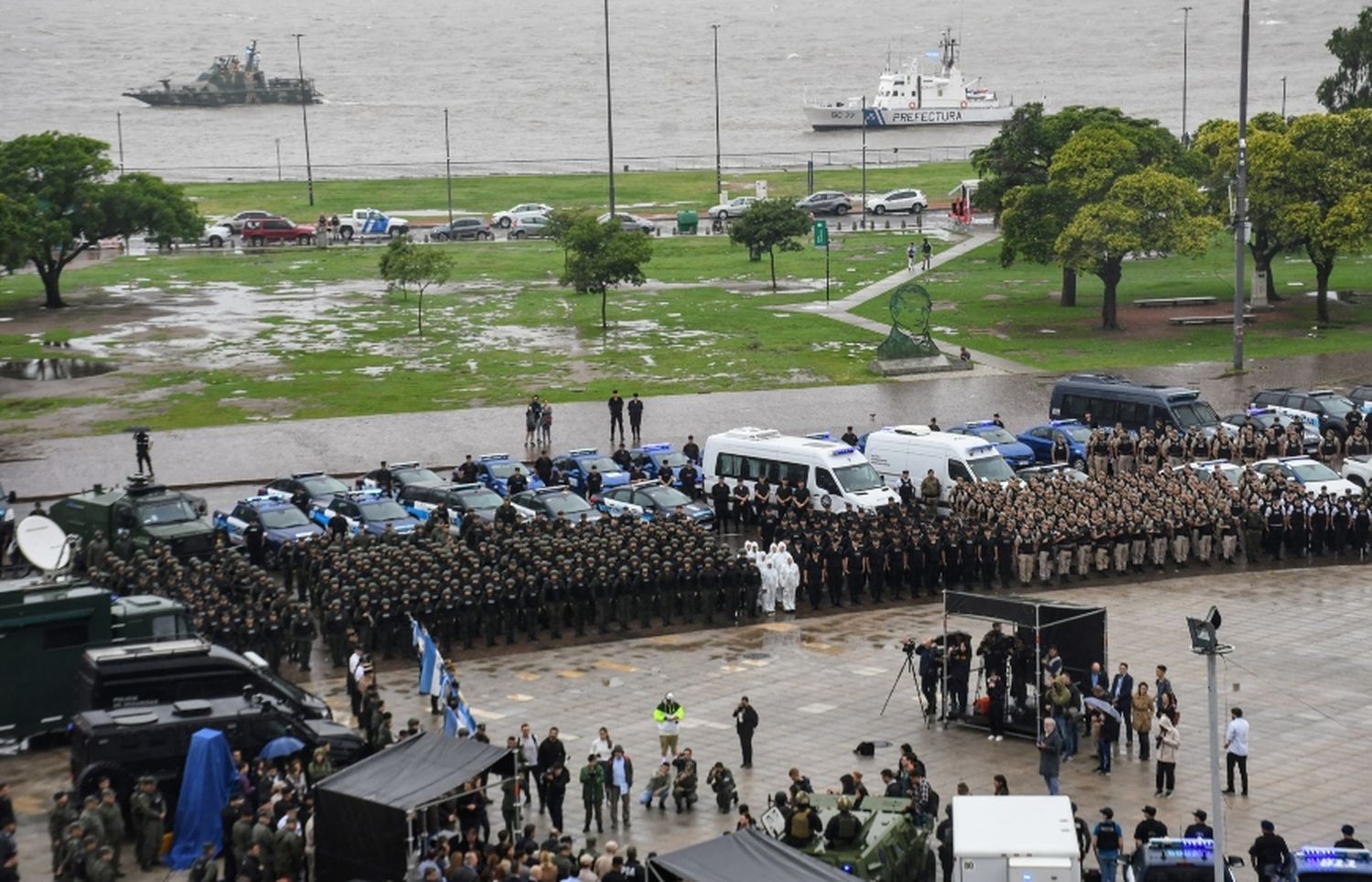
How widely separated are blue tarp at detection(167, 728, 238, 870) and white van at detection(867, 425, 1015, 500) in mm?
19115

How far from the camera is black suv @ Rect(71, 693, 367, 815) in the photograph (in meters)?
22.7

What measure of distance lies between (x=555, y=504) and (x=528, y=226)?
2102 inches

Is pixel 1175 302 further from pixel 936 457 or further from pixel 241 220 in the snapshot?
pixel 241 220

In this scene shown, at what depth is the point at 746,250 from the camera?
79.8 meters

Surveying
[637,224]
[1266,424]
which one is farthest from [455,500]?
[637,224]

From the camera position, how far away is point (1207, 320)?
61531 mm

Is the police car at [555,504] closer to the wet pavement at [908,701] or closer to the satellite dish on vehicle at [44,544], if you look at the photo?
the wet pavement at [908,701]

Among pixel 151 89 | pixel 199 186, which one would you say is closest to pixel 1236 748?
pixel 199 186

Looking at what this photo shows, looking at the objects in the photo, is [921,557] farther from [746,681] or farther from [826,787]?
[826,787]

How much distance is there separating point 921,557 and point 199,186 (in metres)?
89.9

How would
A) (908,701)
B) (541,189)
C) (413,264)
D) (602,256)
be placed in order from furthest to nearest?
(541,189) → (413,264) → (602,256) → (908,701)

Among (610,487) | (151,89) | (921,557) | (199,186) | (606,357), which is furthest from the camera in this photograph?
(151,89)

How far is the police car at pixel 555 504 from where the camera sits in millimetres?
36719

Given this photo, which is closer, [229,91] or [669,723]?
[669,723]
